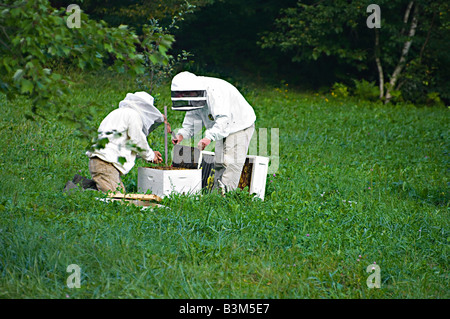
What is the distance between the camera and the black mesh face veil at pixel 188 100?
5.67 metres

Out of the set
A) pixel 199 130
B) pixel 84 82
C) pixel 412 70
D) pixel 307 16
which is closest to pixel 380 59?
pixel 412 70

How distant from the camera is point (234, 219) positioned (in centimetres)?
498

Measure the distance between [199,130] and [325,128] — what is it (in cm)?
561

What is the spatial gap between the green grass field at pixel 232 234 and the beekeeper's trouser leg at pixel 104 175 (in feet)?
1.88

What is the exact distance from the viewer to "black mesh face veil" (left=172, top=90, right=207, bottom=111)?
567 cm

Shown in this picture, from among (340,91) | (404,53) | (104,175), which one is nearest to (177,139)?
(104,175)

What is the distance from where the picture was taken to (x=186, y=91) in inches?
224

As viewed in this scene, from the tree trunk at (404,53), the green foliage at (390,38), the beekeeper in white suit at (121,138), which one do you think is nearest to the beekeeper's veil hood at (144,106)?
the beekeeper in white suit at (121,138)

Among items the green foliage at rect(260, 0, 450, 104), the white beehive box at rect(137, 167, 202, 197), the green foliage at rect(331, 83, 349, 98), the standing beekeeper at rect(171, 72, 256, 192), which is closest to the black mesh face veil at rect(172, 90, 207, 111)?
the standing beekeeper at rect(171, 72, 256, 192)

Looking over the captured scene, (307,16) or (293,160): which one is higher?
(307,16)

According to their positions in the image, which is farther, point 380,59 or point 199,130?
point 380,59

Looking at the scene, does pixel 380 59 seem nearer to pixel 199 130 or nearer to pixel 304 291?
pixel 199 130

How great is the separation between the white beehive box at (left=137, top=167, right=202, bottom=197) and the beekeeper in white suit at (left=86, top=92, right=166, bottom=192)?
0.33m

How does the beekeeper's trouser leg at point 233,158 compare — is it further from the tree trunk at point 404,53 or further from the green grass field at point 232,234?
the tree trunk at point 404,53
